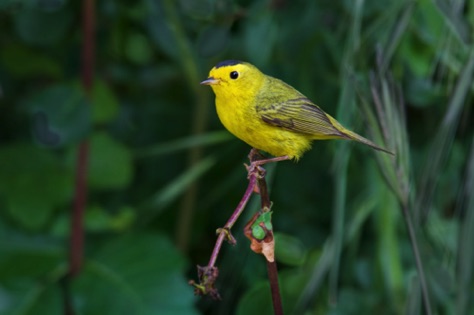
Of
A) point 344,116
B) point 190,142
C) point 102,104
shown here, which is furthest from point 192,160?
point 344,116

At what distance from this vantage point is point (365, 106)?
681 mm

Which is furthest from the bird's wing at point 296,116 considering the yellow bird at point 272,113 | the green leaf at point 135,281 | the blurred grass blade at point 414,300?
the green leaf at point 135,281

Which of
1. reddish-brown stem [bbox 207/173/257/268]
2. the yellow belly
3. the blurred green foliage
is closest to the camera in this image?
reddish-brown stem [bbox 207/173/257/268]

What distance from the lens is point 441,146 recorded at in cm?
97

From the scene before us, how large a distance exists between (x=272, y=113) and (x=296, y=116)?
22 mm

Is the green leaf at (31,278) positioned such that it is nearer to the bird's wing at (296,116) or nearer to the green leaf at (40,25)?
the green leaf at (40,25)

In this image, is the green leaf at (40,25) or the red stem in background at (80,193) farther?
the green leaf at (40,25)

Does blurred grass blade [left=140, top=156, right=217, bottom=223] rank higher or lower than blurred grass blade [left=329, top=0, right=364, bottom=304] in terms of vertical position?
lower

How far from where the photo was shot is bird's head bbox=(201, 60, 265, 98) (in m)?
0.62

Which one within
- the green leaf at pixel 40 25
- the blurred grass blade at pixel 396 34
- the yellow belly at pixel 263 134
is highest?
the blurred grass blade at pixel 396 34

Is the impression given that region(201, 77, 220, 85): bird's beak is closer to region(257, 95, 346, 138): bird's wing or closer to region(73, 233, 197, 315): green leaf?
region(257, 95, 346, 138): bird's wing

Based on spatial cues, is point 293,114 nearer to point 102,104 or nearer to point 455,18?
point 455,18

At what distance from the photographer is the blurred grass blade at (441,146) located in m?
0.94

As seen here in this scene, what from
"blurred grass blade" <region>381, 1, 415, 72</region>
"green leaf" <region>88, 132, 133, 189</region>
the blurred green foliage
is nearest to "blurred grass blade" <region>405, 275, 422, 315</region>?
the blurred green foliage
